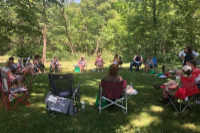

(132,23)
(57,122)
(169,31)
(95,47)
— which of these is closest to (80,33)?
(95,47)

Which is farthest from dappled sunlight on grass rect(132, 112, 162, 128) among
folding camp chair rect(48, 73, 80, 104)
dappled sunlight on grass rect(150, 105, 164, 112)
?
folding camp chair rect(48, 73, 80, 104)

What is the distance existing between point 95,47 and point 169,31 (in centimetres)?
1154

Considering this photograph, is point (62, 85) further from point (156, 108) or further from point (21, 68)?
point (21, 68)

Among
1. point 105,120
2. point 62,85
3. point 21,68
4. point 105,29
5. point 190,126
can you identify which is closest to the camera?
point 190,126

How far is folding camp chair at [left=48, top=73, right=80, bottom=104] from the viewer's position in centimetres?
344

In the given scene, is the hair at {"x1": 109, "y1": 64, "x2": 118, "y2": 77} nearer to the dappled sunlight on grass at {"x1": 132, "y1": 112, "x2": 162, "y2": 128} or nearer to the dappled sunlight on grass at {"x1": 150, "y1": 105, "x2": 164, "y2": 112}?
the dappled sunlight on grass at {"x1": 132, "y1": 112, "x2": 162, "y2": 128}

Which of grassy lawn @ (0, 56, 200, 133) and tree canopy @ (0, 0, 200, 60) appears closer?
grassy lawn @ (0, 56, 200, 133)

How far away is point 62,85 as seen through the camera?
355 cm

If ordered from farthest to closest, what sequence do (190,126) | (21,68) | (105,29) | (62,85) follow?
(105,29) < (21,68) < (62,85) < (190,126)

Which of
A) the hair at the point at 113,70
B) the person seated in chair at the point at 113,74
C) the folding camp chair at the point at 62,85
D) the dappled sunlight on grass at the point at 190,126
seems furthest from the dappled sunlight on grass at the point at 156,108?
the folding camp chair at the point at 62,85

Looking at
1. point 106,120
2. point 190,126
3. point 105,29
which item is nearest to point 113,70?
point 106,120

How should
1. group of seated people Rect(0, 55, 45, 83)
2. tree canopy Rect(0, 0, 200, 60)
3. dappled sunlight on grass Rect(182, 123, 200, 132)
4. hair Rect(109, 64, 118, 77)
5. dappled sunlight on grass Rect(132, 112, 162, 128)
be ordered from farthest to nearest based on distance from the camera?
tree canopy Rect(0, 0, 200, 60), group of seated people Rect(0, 55, 45, 83), hair Rect(109, 64, 118, 77), dappled sunlight on grass Rect(132, 112, 162, 128), dappled sunlight on grass Rect(182, 123, 200, 132)

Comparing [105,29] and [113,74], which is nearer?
[113,74]

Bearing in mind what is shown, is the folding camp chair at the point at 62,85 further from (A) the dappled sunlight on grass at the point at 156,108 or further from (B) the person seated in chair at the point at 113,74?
(A) the dappled sunlight on grass at the point at 156,108
